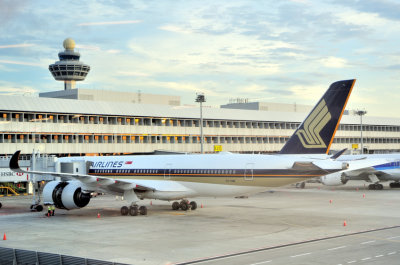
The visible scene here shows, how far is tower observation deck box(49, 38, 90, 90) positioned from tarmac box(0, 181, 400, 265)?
77.7 metres

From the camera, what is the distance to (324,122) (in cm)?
3150

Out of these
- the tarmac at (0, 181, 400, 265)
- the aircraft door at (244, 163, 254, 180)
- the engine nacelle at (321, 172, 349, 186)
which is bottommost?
the tarmac at (0, 181, 400, 265)

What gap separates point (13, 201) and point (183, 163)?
70.3 feet

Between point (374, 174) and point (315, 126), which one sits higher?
point (315, 126)

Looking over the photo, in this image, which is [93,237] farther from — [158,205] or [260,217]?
[158,205]

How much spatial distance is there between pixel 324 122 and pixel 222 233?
9.98m

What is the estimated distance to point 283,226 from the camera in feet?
95.8

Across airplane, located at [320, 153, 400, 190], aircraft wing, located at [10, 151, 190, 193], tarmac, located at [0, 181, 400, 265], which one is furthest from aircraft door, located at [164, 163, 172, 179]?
airplane, located at [320, 153, 400, 190]

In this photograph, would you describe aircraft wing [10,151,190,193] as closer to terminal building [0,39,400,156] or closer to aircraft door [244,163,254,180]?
aircraft door [244,163,254,180]

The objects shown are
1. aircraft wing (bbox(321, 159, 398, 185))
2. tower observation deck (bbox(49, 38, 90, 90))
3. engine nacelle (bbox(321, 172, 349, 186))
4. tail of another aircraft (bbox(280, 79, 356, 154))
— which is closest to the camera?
tail of another aircraft (bbox(280, 79, 356, 154))

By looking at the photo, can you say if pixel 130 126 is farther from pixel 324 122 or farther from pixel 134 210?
pixel 324 122

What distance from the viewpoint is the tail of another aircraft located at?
31031mm

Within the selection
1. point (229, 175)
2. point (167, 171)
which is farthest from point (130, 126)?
point (229, 175)

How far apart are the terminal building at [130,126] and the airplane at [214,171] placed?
98.6 ft
